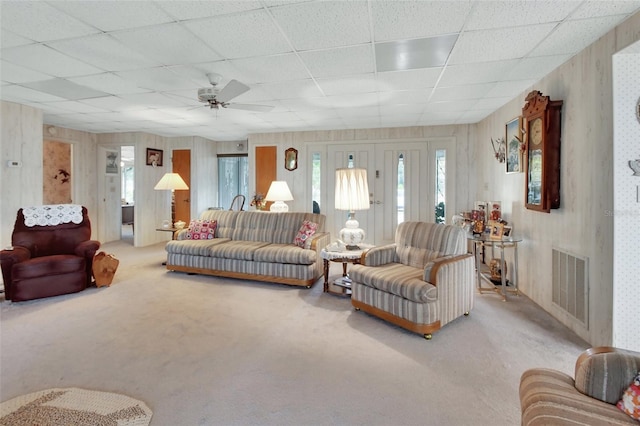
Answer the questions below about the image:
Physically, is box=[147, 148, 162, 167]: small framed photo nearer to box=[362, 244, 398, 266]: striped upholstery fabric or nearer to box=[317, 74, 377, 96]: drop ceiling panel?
box=[317, 74, 377, 96]: drop ceiling panel

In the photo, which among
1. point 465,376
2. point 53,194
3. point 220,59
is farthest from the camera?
point 53,194

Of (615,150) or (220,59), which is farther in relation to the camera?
(220,59)

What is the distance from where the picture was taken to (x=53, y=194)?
22.5 feet

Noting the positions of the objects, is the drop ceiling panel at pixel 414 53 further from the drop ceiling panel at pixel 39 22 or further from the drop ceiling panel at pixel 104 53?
the drop ceiling panel at pixel 39 22

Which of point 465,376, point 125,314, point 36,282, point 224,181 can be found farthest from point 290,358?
point 224,181

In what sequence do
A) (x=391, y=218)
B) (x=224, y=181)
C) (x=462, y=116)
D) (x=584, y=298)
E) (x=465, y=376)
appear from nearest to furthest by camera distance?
(x=465, y=376) → (x=584, y=298) → (x=462, y=116) → (x=391, y=218) → (x=224, y=181)

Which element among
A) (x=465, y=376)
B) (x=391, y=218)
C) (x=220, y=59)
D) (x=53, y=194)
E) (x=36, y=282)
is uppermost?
(x=220, y=59)

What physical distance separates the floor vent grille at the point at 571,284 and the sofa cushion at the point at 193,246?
4008 millimetres

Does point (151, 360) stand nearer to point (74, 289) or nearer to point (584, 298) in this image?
point (74, 289)

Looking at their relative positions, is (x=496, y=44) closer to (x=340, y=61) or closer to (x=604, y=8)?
(x=604, y=8)

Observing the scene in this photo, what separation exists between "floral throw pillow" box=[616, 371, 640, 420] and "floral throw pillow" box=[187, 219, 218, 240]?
4.69 meters

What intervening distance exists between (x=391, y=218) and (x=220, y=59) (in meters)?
4.24

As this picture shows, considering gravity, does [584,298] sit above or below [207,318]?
above

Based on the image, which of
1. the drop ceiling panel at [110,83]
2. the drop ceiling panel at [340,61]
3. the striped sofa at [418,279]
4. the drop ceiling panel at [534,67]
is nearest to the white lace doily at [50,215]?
the drop ceiling panel at [110,83]
